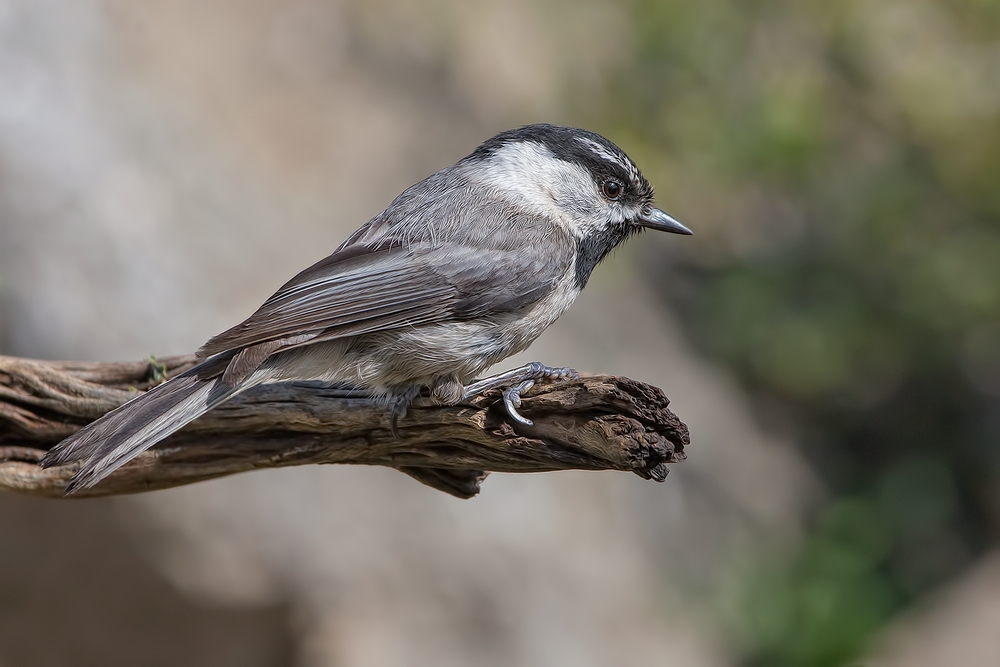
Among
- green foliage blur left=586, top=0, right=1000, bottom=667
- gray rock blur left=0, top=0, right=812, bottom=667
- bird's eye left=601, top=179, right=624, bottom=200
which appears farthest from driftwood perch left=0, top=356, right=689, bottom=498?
green foliage blur left=586, top=0, right=1000, bottom=667

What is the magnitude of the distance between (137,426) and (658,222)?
2065 millimetres

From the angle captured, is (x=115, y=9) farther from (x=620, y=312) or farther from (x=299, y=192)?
(x=620, y=312)

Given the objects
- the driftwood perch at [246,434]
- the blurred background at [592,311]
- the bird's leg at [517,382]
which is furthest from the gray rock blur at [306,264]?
the bird's leg at [517,382]

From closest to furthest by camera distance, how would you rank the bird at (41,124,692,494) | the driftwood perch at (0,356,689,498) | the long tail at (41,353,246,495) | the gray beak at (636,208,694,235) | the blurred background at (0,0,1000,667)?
the long tail at (41,353,246,495)
the bird at (41,124,692,494)
the driftwood perch at (0,356,689,498)
the gray beak at (636,208,694,235)
the blurred background at (0,0,1000,667)

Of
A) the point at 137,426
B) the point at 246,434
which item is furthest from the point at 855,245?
the point at 137,426

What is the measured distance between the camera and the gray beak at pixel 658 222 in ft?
11.9

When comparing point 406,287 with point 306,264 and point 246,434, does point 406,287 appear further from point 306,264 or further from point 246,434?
point 306,264

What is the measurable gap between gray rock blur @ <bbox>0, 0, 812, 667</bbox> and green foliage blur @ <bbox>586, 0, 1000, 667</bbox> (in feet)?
1.84

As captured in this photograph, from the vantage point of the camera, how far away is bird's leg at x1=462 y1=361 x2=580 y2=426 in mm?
2748

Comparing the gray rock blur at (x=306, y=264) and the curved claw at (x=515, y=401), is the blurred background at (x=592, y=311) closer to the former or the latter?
the gray rock blur at (x=306, y=264)

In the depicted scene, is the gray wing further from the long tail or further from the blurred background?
the blurred background

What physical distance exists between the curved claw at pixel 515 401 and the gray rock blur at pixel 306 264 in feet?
7.97

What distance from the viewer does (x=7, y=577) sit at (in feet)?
14.5

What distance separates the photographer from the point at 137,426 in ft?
8.35
